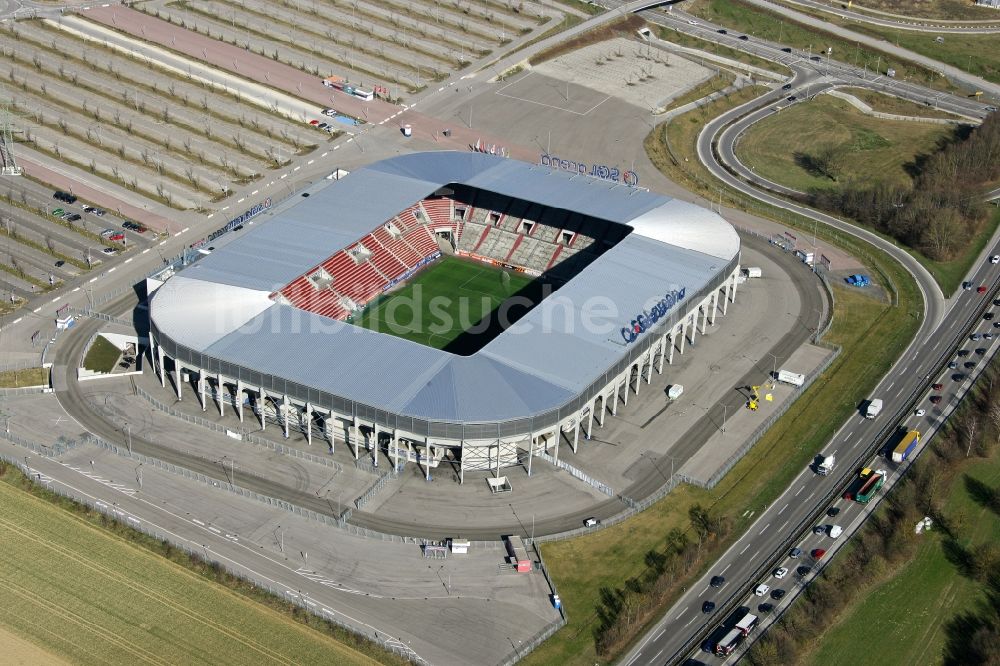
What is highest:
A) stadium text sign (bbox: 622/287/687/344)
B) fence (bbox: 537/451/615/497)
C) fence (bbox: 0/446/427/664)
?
stadium text sign (bbox: 622/287/687/344)

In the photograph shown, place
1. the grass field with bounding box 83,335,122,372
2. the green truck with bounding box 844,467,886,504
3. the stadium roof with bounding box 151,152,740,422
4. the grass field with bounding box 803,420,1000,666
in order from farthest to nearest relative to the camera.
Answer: the grass field with bounding box 83,335,122,372 → the green truck with bounding box 844,467,886,504 → the stadium roof with bounding box 151,152,740,422 → the grass field with bounding box 803,420,1000,666

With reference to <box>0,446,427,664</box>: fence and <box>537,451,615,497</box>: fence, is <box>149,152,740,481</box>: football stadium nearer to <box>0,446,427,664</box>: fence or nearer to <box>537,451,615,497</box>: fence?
<box>537,451,615,497</box>: fence

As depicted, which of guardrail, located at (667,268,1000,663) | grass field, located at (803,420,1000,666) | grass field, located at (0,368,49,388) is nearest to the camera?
guardrail, located at (667,268,1000,663)

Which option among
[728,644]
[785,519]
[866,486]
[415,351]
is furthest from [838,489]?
[415,351]

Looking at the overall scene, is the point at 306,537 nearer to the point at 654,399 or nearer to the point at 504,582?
the point at 504,582

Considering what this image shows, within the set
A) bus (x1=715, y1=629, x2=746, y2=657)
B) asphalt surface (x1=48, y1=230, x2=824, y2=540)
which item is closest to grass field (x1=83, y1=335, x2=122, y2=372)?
asphalt surface (x1=48, y1=230, x2=824, y2=540)

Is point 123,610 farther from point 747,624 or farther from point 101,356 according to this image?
point 747,624
